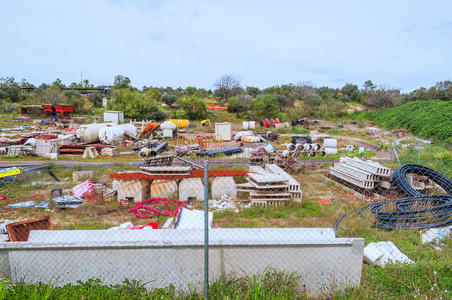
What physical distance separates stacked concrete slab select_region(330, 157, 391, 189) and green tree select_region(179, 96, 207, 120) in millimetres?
28426

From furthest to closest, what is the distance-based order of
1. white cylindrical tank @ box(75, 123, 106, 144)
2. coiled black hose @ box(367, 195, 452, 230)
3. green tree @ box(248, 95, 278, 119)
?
green tree @ box(248, 95, 278, 119), white cylindrical tank @ box(75, 123, 106, 144), coiled black hose @ box(367, 195, 452, 230)

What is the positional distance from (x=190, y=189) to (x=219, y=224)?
223cm

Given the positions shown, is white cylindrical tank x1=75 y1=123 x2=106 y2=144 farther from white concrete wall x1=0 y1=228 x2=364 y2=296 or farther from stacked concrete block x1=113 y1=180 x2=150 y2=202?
white concrete wall x1=0 y1=228 x2=364 y2=296

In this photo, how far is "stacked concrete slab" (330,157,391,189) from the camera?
10188mm

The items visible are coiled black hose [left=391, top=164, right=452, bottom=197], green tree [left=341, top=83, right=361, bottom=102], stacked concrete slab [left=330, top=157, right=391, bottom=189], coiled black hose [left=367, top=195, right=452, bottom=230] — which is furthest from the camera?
green tree [left=341, top=83, right=361, bottom=102]

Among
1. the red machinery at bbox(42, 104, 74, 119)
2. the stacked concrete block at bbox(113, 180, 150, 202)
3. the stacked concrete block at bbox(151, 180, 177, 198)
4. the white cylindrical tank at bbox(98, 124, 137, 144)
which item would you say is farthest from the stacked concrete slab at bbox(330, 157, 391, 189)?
the red machinery at bbox(42, 104, 74, 119)

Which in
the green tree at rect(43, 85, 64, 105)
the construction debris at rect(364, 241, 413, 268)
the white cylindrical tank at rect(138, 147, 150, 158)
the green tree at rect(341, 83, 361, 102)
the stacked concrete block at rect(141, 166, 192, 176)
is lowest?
the construction debris at rect(364, 241, 413, 268)

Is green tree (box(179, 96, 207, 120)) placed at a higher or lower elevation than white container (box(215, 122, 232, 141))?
higher

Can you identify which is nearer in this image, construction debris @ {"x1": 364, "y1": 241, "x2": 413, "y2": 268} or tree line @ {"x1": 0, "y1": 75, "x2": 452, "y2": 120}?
construction debris @ {"x1": 364, "y1": 241, "x2": 413, "y2": 268}

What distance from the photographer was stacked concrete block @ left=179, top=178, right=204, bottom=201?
32.0 ft

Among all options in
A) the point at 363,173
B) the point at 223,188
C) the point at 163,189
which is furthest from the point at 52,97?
the point at 363,173

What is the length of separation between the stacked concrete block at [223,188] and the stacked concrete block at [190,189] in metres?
0.51

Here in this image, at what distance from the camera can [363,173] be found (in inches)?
410

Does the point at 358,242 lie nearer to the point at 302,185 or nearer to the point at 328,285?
the point at 328,285
